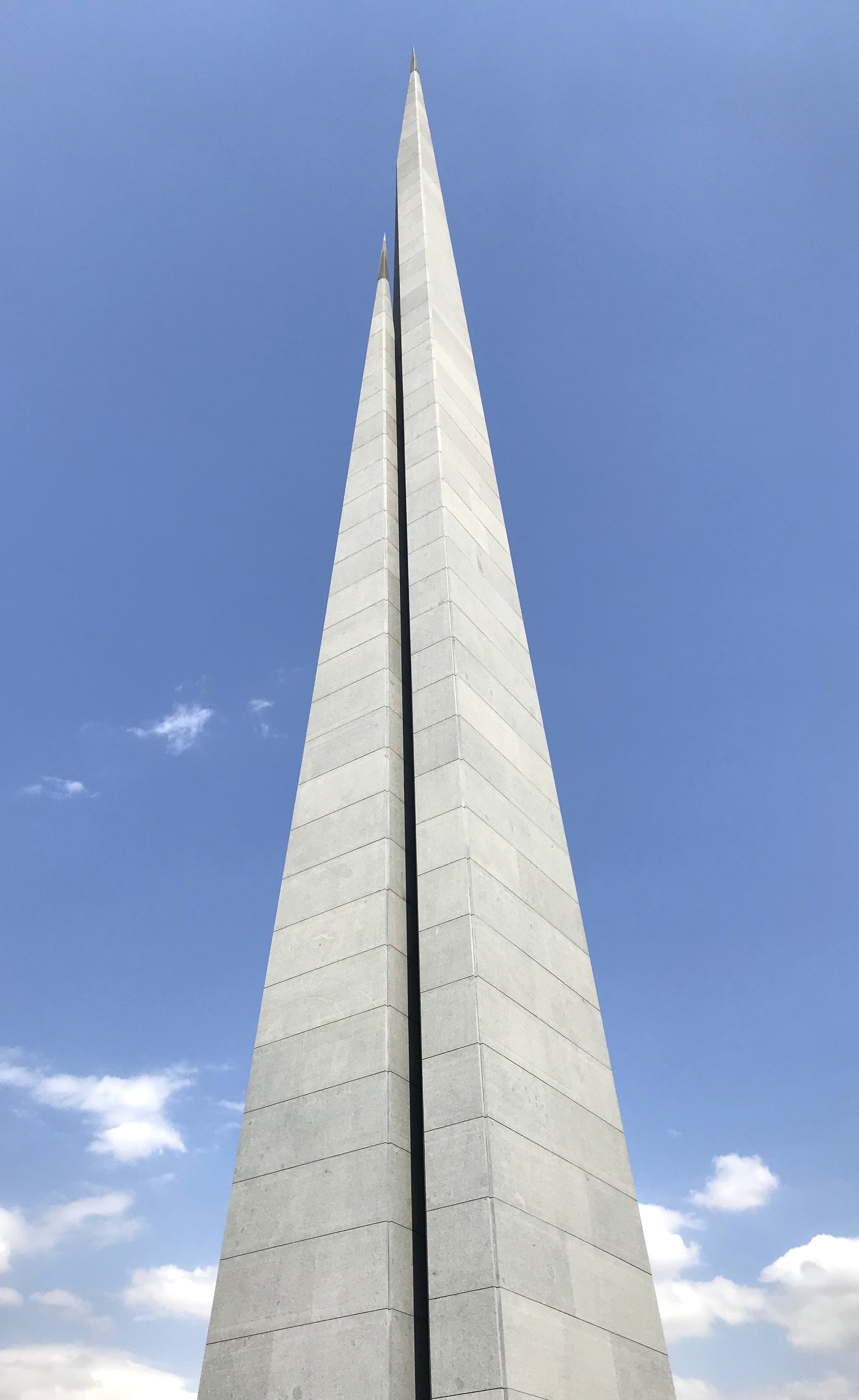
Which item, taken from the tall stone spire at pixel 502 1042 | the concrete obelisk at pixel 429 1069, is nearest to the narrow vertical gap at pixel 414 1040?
the concrete obelisk at pixel 429 1069

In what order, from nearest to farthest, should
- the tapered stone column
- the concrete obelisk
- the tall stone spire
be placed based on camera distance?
the tall stone spire < the concrete obelisk < the tapered stone column

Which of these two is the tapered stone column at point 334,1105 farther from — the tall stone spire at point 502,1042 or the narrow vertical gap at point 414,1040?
the tall stone spire at point 502,1042

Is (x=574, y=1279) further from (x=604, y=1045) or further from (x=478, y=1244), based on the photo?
(x=604, y=1045)

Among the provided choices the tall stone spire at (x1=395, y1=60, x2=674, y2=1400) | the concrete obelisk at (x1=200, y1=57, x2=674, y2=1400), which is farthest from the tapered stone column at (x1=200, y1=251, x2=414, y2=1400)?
the tall stone spire at (x1=395, y1=60, x2=674, y2=1400)

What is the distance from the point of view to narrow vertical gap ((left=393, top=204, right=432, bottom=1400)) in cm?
1241

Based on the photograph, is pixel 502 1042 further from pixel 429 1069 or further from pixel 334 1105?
pixel 334 1105

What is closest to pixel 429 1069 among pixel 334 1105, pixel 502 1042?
pixel 502 1042

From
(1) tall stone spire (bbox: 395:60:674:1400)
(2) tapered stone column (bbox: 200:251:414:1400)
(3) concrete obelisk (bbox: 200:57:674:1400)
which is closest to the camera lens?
(1) tall stone spire (bbox: 395:60:674:1400)

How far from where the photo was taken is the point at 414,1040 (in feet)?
49.9

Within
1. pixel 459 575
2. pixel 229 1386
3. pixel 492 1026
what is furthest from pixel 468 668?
pixel 229 1386

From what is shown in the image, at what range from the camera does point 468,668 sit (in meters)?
19.6

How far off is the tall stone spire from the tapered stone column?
2.09 ft

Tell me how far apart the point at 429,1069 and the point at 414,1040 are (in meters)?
1.33

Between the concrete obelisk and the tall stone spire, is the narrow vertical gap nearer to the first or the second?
the concrete obelisk
